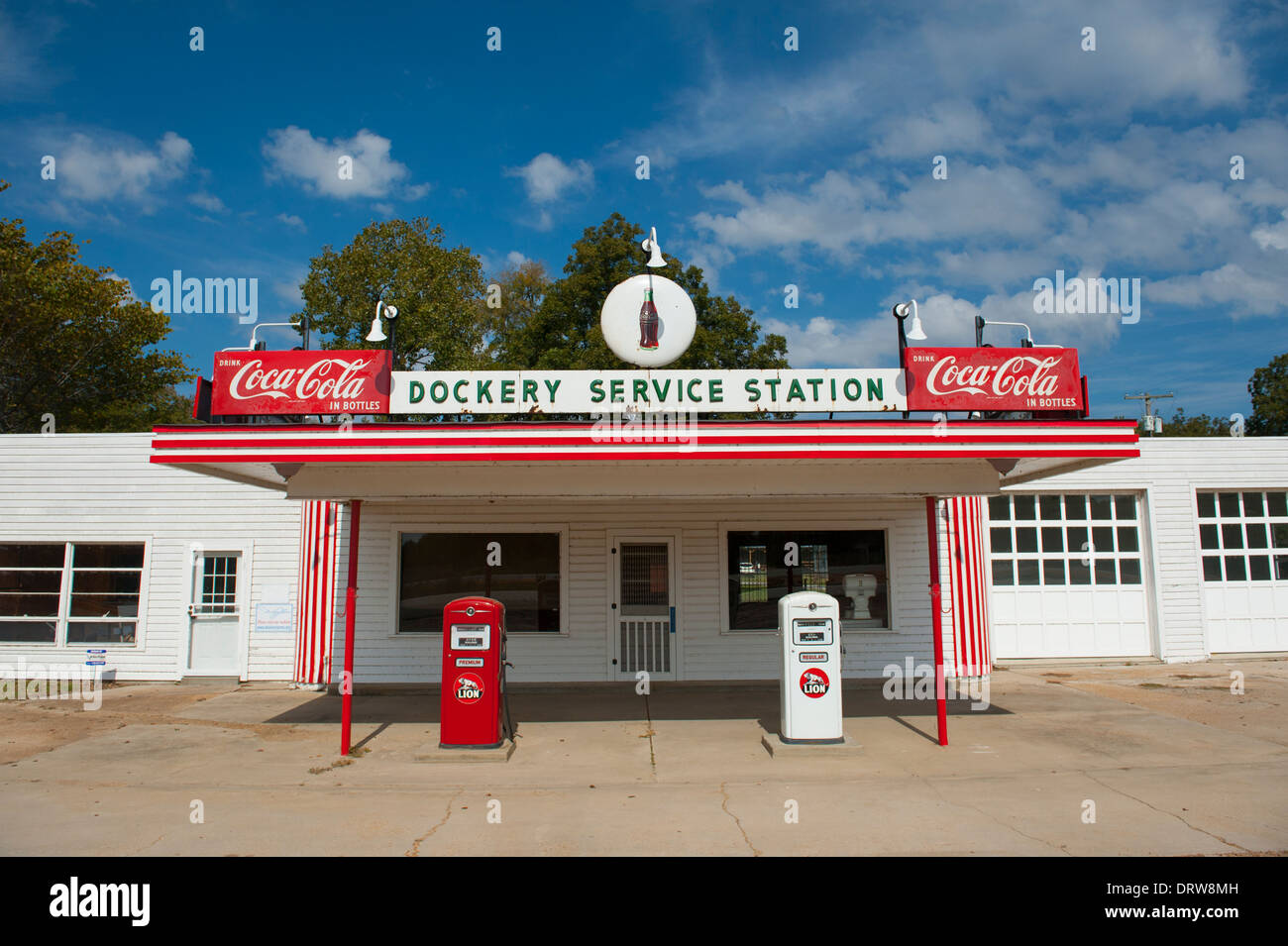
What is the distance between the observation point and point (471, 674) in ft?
25.9

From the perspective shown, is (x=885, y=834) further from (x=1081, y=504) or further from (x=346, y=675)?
(x=1081, y=504)

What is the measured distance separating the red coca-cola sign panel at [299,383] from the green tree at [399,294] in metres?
17.0

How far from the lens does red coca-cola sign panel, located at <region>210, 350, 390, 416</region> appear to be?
831cm

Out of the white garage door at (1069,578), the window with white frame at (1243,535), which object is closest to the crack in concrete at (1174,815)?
the white garage door at (1069,578)

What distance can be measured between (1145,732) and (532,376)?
7516mm

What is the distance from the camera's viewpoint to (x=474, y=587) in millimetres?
11602

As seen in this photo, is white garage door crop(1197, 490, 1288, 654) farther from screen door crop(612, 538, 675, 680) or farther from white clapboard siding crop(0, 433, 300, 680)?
white clapboard siding crop(0, 433, 300, 680)

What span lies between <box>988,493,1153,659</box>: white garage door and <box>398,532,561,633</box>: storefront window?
719 cm

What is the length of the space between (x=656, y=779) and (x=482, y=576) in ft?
17.0

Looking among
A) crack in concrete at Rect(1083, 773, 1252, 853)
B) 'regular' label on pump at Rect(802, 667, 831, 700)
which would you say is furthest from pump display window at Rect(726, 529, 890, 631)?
crack in concrete at Rect(1083, 773, 1252, 853)

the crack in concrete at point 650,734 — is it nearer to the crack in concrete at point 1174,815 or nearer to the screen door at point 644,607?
the screen door at point 644,607

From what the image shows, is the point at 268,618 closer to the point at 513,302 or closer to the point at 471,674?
the point at 471,674

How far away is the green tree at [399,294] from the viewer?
25.5m
